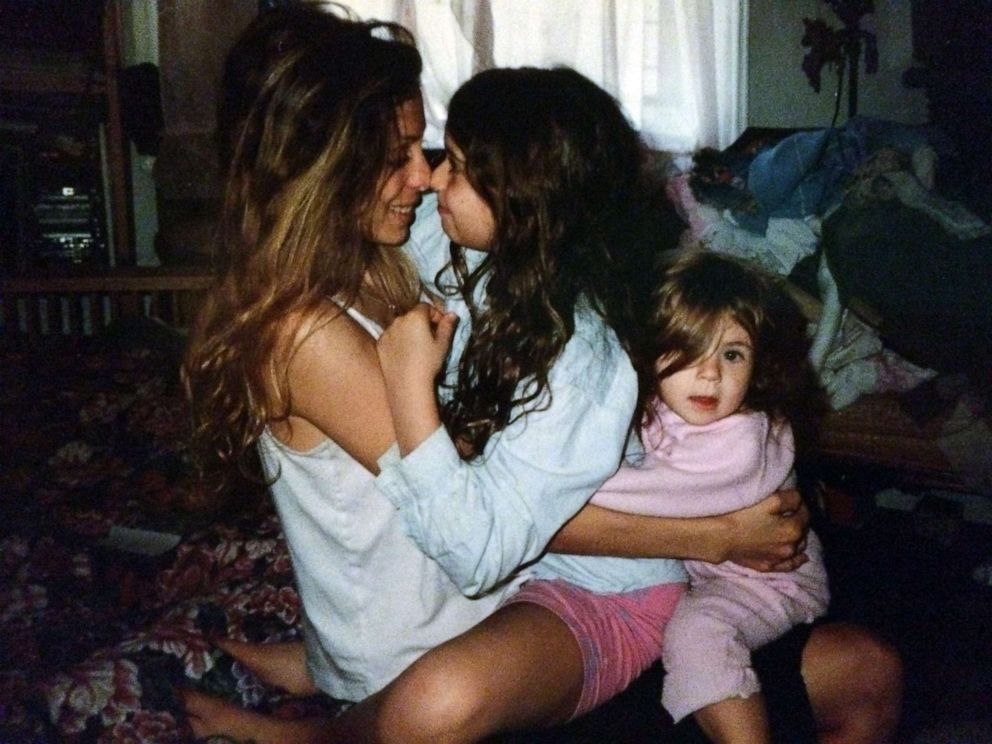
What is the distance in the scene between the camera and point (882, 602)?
162 cm

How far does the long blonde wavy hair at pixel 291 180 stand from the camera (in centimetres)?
85

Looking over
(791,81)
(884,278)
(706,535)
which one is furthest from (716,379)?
(791,81)

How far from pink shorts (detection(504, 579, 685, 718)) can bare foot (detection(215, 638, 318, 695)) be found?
1.03ft

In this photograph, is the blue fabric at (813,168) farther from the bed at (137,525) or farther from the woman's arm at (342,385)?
the woman's arm at (342,385)

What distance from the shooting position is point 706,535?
980mm

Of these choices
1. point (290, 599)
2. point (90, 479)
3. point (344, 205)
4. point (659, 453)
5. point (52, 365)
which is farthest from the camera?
point (52, 365)

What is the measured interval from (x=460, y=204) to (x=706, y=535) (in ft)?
1.42

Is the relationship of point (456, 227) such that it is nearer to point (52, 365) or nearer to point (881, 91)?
point (52, 365)

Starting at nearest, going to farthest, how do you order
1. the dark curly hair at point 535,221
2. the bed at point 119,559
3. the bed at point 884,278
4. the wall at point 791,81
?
1. the dark curly hair at point 535,221
2. the bed at point 119,559
3. the bed at point 884,278
4. the wall at point 791,81

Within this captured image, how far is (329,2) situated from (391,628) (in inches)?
25.5

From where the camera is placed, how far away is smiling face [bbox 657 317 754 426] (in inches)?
39.8

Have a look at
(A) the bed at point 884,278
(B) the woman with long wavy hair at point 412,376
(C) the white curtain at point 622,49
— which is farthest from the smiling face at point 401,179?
(C) the white curtain at point 622,49

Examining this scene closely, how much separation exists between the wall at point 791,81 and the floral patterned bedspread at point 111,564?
5.67 feet

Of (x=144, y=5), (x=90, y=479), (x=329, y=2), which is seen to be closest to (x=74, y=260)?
(x=144, y=5)
